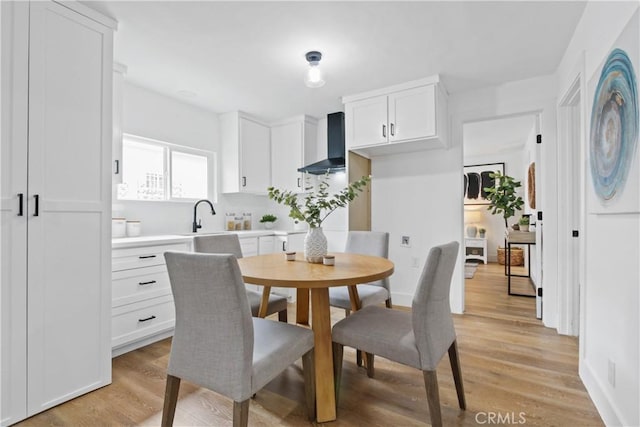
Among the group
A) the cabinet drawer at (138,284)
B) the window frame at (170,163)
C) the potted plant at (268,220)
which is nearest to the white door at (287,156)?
the potted plant at (268,220)

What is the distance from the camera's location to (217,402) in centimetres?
183

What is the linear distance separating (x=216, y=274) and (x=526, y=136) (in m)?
6.09

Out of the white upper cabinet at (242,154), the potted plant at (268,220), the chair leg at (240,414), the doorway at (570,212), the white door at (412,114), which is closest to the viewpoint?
the chair leg at (240,414)

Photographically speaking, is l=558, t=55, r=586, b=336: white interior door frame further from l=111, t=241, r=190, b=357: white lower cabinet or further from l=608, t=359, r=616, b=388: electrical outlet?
l=111, t=241, r=190, b=357: white lower cabinet

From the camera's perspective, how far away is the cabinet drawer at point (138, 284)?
2.43 m

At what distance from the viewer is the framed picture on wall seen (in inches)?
274

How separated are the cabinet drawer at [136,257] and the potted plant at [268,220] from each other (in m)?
1.72

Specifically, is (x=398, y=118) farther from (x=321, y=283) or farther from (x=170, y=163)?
(x=170, y=163)

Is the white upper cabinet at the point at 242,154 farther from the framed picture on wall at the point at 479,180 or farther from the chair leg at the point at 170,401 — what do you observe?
the framed picture on wall at the point at 479,180

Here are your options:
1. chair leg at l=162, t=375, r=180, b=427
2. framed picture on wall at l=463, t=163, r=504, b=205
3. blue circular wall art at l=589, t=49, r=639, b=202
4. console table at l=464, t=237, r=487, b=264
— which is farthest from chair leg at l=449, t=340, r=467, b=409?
framed picture on wall at l=463, t=163, r=504, b=205

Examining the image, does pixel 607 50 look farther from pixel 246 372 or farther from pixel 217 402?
pixel 217 402

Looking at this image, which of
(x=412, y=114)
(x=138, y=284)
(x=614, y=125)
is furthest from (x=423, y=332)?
(x=412, y=114)

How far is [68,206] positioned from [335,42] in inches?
81.0

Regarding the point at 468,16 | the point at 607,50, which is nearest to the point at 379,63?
the point at 468,16
